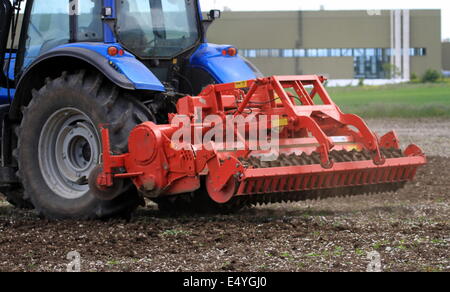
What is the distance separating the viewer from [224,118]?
6496 millimetres

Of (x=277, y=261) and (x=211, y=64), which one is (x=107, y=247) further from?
(x=211, y=64)

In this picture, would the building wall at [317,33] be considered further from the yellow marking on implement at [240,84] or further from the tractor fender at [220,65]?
the yellow marking on implement at [240,84]

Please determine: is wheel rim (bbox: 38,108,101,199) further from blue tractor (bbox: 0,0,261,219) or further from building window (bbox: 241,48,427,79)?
building window (bbox: 241,48,427,79)

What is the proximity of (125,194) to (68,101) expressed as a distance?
899 millimetres

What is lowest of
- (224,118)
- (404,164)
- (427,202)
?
(427,202)

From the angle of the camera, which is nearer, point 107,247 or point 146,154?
point 107,247

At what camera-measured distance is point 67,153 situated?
6945 millimetres

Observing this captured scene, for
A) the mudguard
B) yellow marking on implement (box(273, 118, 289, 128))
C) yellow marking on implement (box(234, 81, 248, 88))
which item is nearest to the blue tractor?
the mudguard

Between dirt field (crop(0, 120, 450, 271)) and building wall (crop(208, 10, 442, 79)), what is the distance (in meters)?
43.5

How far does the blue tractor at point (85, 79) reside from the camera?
657 cm

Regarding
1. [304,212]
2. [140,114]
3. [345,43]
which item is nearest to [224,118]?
[140,114]

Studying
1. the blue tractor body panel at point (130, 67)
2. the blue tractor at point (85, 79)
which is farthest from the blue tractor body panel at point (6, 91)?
the blue tractor body panel at point (130, 67)

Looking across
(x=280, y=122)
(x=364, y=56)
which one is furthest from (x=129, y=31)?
(x=364, y=56)

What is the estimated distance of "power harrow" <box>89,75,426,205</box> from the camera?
6.12 metres
